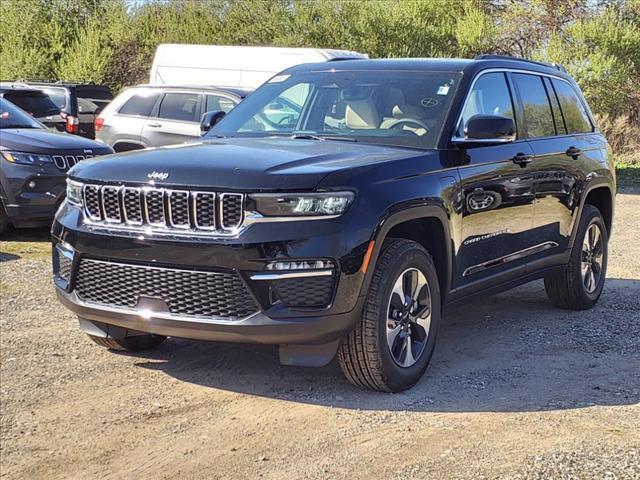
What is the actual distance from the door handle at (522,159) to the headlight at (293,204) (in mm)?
2044

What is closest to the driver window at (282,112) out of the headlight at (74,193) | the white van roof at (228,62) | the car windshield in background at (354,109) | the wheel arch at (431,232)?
the car windshield in background at (354,109)

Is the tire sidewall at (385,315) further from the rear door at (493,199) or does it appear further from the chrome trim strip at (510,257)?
the chrome trim strip at (510,257)

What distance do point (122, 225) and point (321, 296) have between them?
3.63 ft

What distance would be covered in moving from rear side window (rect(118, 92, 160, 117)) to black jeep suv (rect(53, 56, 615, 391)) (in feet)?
23.4

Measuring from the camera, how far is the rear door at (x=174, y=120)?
41.7 ft

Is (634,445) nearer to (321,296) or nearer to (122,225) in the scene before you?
(321,296)

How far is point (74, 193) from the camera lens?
4.90 meters

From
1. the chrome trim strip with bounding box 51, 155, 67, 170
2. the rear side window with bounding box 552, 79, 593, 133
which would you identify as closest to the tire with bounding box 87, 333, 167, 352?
the rear side window with bounding box 552, 79, 593, 133

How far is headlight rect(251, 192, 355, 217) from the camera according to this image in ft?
13.9

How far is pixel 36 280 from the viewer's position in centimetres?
773

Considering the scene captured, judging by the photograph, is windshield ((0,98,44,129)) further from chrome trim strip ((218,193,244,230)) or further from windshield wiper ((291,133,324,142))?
chrome trim strip ((218,193,244,230))

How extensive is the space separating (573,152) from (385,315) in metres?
2.89

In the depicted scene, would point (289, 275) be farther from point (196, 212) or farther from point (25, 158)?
point (25, 158)

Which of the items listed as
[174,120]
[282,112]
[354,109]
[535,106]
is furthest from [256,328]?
[174,120]
